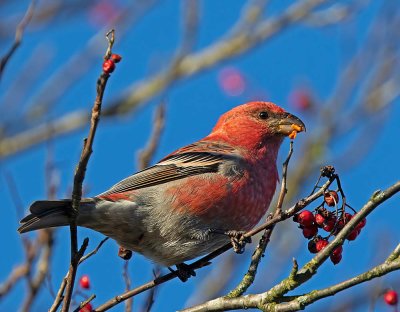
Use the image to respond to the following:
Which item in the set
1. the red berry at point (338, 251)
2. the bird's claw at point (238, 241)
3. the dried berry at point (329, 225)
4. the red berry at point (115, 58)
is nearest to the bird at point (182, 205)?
the bird's claw at point (238, 241)

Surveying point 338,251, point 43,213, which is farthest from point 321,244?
point 43,213

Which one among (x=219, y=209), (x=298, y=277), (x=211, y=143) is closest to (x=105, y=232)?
(x=219, y=209)

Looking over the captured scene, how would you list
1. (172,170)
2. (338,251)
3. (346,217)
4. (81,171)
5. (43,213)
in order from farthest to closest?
1. (172,170)
2. (43,213)
3. (346,217)
4. (338,251)
5. (81,171)

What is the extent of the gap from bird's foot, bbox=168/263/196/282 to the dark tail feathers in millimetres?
960

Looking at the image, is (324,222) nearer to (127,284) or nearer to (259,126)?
(127,284)

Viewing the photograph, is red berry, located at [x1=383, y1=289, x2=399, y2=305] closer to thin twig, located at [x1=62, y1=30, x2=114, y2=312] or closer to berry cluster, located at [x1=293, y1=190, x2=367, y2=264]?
berry cluster, located at [x1=293, y1=190, x2=367, y2=264]

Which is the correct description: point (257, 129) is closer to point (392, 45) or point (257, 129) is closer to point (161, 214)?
point (161, 214)

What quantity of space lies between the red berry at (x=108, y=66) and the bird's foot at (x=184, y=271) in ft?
6.94

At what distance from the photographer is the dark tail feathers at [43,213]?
4164 millimetres

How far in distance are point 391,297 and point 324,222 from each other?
826mm

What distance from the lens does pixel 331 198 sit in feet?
11.9

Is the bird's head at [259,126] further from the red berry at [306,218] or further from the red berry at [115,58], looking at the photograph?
the red berry at [115,58]

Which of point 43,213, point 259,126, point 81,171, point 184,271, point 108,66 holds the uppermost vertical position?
point 259,126

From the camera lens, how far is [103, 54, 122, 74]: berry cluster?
292 centimetres
